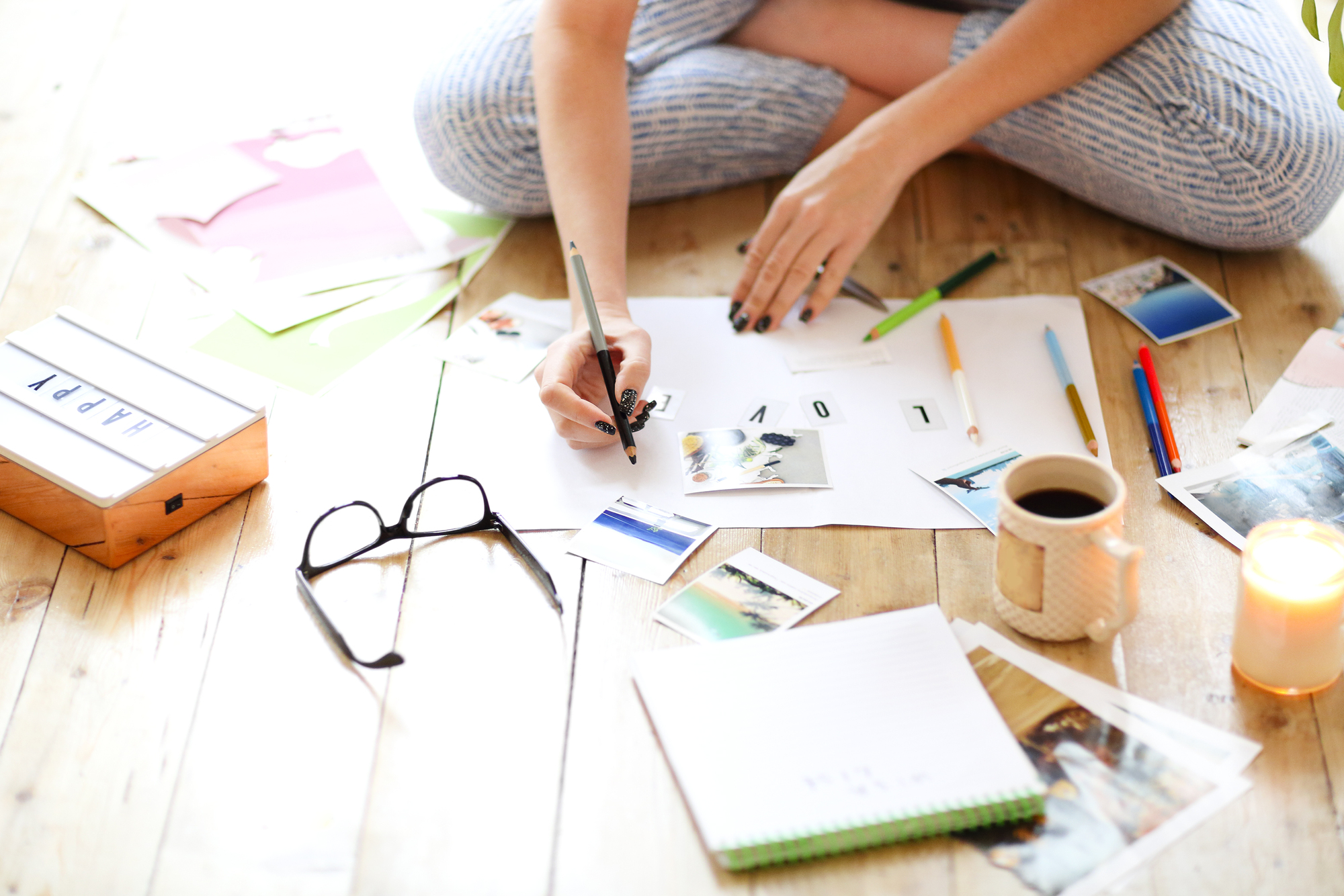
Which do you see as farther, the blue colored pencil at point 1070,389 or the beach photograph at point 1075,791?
the blue colored pencil at point 1070,389

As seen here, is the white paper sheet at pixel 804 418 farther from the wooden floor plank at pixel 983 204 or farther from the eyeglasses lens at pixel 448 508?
the wooden floor plank at pixel 983 204

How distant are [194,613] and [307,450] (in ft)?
0.84

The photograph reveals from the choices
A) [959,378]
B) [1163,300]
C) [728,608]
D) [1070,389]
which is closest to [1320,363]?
[1163,300]

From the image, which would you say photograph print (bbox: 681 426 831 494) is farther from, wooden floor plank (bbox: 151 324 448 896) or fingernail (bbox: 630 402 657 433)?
wooden floor plank (bbox: 151 324 448 896)

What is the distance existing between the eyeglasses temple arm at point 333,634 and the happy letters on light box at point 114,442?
0.51 feet

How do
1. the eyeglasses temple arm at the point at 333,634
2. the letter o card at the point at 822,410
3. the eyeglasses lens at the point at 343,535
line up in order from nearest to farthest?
the eyeglasses temple arm at the point at 333,634
the eyeglasses lens at the point at 343,535
the letter o card at the point at 822,410

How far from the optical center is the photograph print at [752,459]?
3.89 feet

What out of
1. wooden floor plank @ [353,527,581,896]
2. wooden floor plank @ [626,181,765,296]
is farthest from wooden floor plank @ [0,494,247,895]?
wooden floor plank @ [626,181,765,296]

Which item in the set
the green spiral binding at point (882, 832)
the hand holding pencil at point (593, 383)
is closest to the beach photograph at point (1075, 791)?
the green spiral binding at point (882, 832)

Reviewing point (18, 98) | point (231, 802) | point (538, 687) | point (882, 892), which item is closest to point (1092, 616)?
point (882, 892)

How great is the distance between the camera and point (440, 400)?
1.34m

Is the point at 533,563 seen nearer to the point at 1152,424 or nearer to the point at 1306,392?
the point at 1152,424

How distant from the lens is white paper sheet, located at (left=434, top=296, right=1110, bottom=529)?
1164 millimetres

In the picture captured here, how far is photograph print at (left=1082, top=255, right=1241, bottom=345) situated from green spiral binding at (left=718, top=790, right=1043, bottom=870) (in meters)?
0.75
